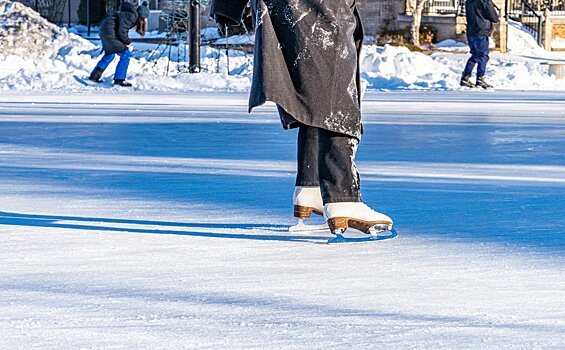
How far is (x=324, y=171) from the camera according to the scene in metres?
4.77

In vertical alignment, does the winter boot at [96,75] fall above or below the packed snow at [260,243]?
below

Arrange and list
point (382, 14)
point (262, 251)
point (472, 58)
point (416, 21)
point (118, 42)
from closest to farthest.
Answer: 1. point (262, 251)
2. point (472, 58)
3. point (118, 42)
4. point (416, 21)
5. point (382, 14)

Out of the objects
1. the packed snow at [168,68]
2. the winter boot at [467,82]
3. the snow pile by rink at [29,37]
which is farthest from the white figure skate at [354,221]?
the snow pile by rink at [29,37]

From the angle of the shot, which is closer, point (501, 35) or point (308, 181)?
point (308, 181)

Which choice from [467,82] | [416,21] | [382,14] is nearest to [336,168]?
[467,82]

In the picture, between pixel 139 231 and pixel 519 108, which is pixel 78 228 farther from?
pixel 519 108

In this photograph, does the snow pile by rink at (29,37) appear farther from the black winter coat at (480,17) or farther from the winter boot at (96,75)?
the black winter coat at (480,17)

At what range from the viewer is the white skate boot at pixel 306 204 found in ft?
16.2

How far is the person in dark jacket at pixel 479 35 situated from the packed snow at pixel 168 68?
0.50 m

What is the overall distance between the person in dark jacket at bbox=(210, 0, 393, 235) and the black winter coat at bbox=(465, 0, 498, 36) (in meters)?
16.5

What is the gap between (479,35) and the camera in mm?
20953

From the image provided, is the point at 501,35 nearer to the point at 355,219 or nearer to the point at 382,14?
the point at 382,14

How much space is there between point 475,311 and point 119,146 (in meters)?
6.26

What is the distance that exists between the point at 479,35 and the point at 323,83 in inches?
655
